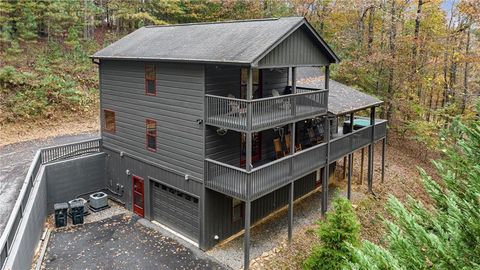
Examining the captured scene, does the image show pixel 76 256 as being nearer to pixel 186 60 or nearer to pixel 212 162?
pixel 212 162

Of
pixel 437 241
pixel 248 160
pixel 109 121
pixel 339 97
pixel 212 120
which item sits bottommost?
pixel 248 160

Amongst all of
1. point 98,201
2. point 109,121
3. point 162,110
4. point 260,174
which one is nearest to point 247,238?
point 260,174

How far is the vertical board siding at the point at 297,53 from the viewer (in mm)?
13328

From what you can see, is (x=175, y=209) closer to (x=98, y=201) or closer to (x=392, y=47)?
(x=98, y=201)

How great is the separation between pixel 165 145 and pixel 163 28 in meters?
6.48

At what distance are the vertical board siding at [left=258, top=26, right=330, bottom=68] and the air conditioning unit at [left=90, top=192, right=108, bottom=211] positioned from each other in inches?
389

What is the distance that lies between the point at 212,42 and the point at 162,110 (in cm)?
341

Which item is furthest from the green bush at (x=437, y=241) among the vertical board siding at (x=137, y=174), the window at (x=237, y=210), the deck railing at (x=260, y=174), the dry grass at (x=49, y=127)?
the dry grass at (x=49, y=127)

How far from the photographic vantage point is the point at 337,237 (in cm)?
1152

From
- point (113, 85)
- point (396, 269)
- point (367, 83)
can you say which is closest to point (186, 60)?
point (113, 85)

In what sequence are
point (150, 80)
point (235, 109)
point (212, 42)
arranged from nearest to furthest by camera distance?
1. point (235, 109)
2. point (212, 42)
3. point (150, 80)

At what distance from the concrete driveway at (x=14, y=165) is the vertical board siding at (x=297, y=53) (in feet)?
34.4

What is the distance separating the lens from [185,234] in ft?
49.4

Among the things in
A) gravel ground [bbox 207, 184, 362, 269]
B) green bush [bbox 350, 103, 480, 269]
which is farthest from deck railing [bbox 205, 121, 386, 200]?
green bush [bbox 350, 103, 480, 269]
